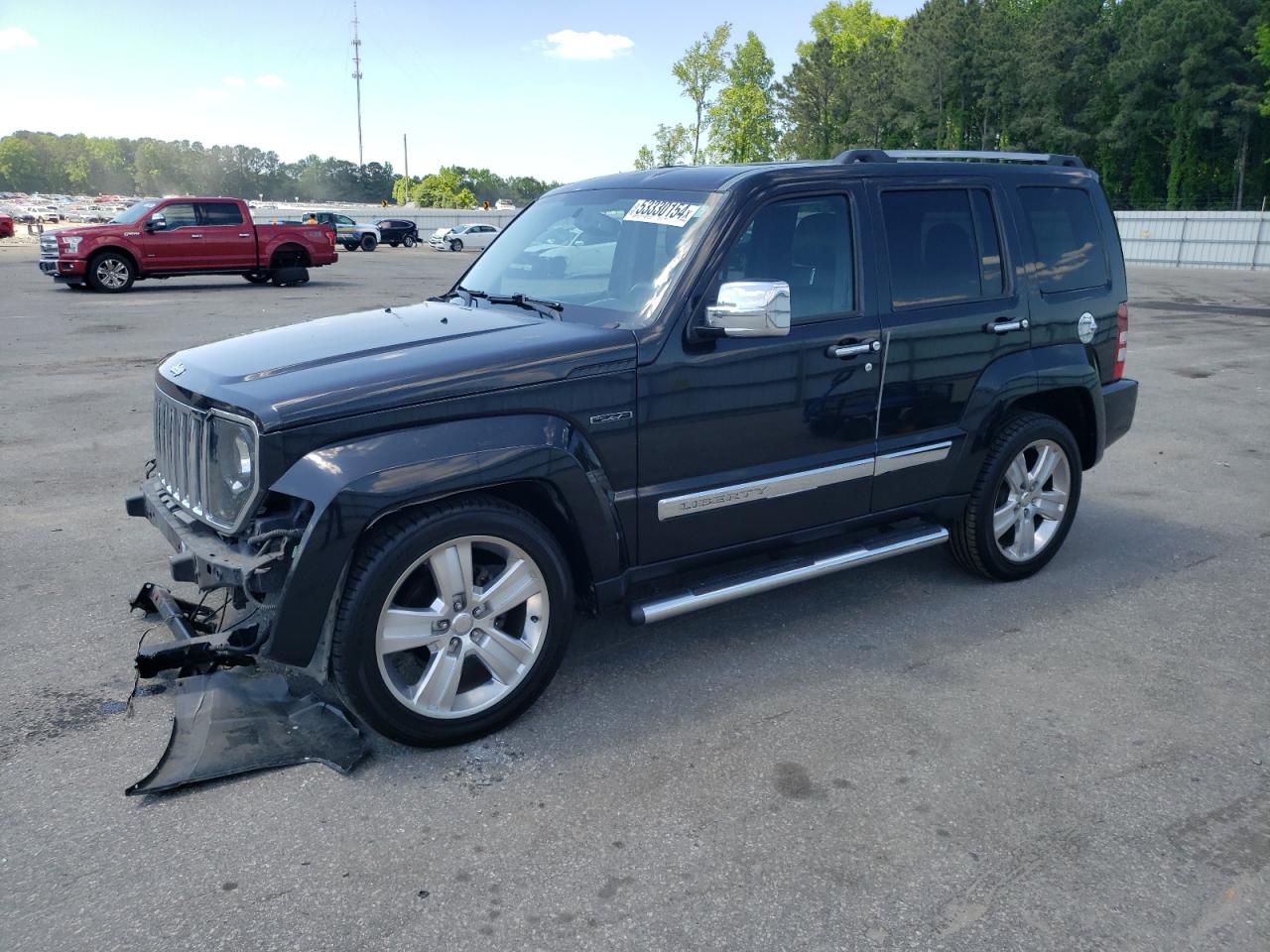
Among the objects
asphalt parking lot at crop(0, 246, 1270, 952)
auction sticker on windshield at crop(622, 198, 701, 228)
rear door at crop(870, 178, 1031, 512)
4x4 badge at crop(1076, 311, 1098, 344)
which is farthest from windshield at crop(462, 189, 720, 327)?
→ 4x4 badge at crop(1076, 311, 1098, 344)

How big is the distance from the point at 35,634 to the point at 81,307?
51.2ft

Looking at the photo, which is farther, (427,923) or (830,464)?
(830,464)

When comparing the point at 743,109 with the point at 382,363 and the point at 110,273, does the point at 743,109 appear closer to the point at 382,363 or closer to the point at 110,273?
the point at 110,273

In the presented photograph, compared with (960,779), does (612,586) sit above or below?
above

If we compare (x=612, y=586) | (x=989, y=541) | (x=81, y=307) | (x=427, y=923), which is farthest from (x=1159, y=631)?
(x=81, y=307)

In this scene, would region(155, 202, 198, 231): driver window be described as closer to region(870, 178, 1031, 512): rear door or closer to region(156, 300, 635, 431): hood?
region(156, 300, 635, 431): hood

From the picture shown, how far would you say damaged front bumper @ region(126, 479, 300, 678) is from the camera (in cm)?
327

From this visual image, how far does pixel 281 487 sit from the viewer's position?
324 centimetres

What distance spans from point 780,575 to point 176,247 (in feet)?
67.9

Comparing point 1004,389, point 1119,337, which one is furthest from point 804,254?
point 1119,337

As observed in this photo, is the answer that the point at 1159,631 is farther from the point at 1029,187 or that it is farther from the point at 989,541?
the point at 1029,187

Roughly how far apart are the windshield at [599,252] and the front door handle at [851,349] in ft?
2.43

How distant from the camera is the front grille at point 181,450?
3.61 m

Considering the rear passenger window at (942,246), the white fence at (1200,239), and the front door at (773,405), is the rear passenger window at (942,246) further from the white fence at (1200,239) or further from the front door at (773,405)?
the white fence at (1200,239)
